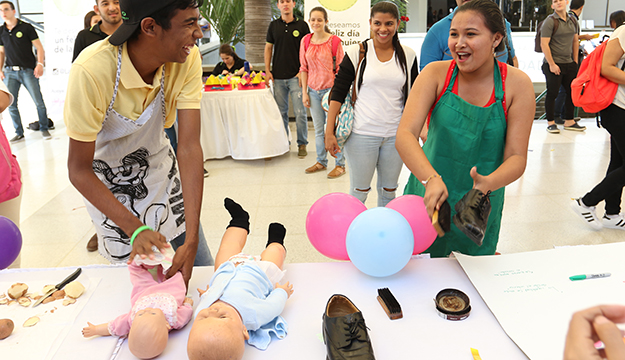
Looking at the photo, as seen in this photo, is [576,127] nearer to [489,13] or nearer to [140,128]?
[489,13]

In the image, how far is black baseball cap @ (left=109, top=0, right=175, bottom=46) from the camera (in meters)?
1.17

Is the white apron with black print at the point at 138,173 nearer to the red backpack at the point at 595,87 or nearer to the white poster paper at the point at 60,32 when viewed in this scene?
the red backpack at the point at 595,87

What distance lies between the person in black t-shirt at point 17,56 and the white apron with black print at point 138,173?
5.27 metres

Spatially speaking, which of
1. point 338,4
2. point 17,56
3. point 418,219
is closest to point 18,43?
point 17,56

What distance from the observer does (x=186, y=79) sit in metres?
1.54

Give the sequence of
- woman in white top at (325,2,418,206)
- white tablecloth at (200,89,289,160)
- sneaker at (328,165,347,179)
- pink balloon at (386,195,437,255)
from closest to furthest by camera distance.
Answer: pink balloon at (386,195,437,255) < woman in white top at (325,2,418,206) < sneaker at (328,165,347,179) < white tablecloth at (200,89,289,160)

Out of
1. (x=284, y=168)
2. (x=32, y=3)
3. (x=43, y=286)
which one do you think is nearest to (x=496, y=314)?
(x=43, y=286)

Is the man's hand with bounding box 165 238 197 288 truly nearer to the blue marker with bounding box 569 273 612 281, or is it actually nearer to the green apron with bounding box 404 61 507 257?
the green apron with bounding box 404 61 507 257

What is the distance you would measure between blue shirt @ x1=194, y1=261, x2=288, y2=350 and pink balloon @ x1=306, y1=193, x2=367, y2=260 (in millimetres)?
275

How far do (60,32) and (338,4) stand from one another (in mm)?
3847

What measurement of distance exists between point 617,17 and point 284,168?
3935 millimetres

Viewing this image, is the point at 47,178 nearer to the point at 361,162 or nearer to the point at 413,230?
the point at 361,162

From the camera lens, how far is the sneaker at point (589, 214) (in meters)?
3.19

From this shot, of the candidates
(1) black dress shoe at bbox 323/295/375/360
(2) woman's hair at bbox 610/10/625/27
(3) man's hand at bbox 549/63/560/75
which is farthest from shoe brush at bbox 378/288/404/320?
(3) man's hand at bbox 549/63/560/75
